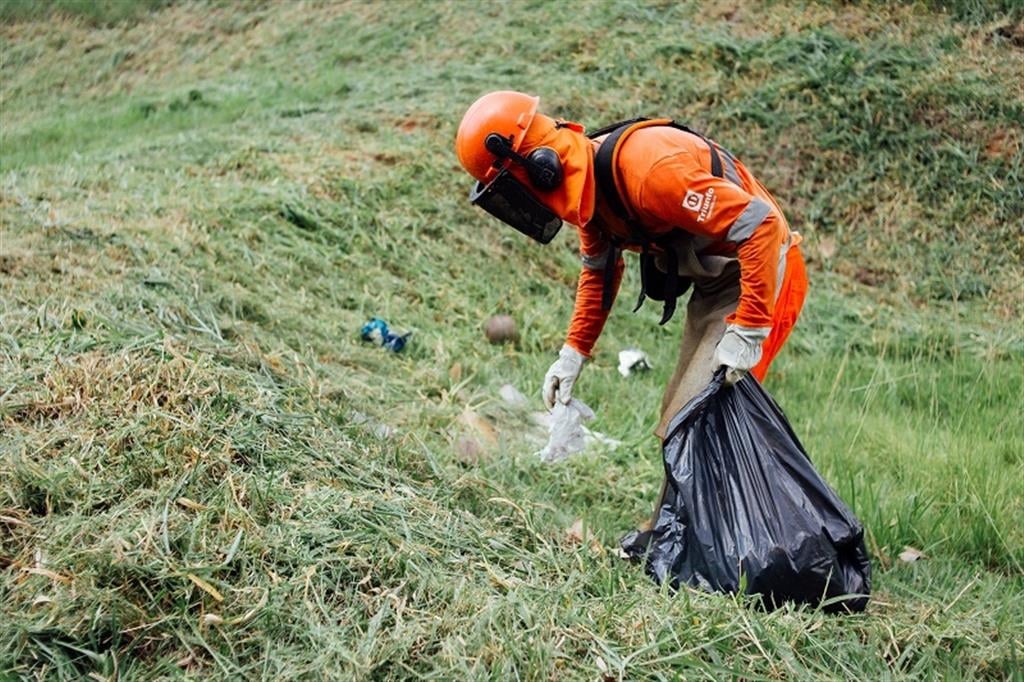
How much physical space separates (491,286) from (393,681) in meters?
4.24

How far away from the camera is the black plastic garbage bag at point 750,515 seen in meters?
3.15

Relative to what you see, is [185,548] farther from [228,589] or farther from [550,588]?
[550,588]

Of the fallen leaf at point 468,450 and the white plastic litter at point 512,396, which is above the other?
the fallen leaf at point 468,450

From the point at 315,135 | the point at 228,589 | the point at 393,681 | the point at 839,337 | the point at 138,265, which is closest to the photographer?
the point at 393,681

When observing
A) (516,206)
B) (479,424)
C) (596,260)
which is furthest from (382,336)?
(516,206)

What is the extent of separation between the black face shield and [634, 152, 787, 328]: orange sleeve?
304mm

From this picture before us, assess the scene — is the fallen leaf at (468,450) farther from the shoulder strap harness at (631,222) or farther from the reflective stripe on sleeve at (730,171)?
the reflective stripe on sleeve at (730,171)

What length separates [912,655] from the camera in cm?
292

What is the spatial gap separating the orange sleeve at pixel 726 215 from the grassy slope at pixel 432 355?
911 mm

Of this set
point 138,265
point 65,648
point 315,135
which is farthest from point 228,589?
point 315,135

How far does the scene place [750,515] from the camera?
10.5 ft

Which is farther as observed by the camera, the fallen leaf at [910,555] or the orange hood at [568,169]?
the fallen leaf at [910,555]

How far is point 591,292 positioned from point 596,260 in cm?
13

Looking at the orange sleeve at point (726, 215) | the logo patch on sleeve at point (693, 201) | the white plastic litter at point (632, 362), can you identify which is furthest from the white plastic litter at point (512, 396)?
the logo patch on sleeve at point (693, 201)
